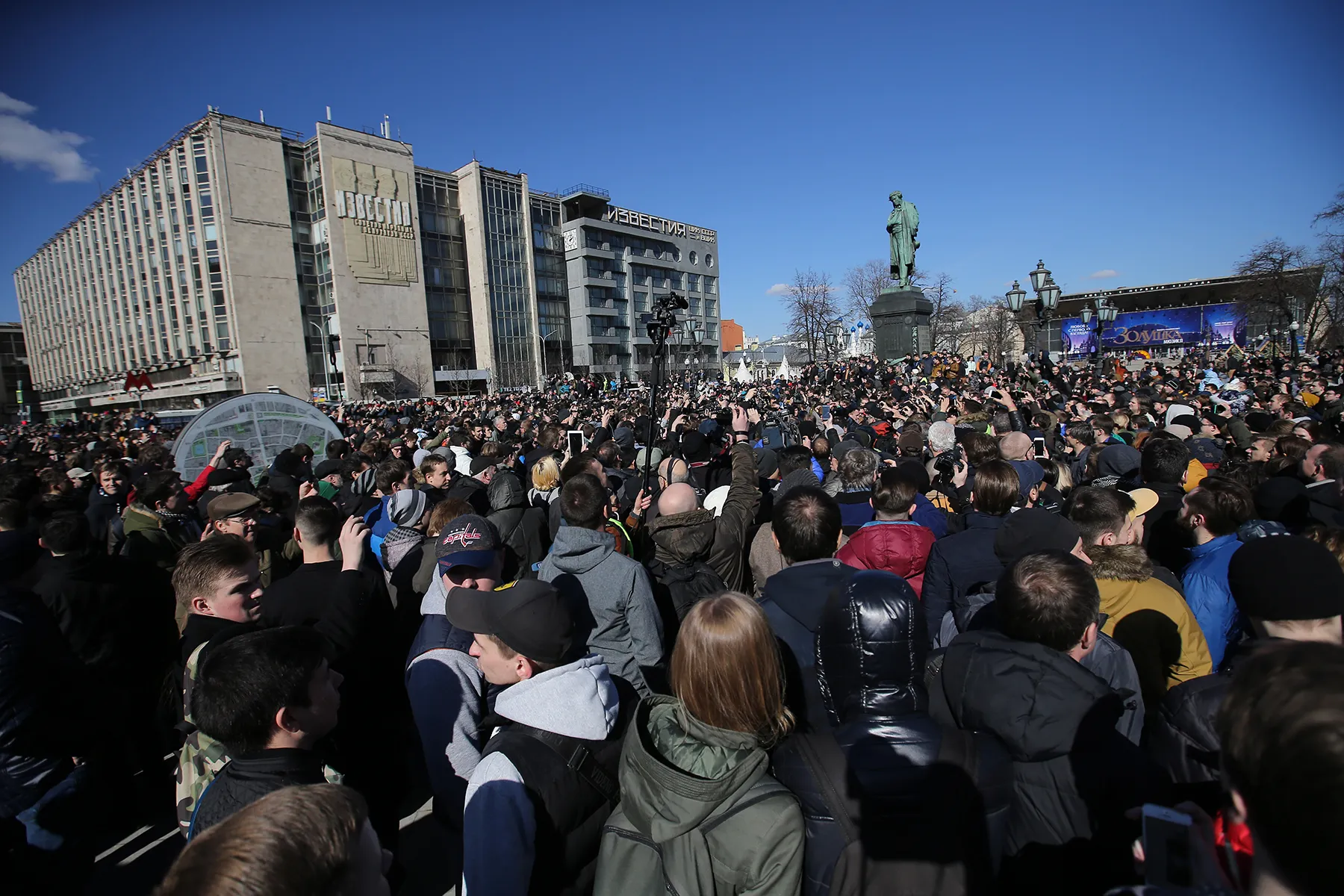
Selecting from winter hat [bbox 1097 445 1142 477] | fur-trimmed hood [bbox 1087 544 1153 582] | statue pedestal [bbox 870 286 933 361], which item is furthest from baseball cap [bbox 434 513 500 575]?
statue pedestal [bbox 870 286 933 361]

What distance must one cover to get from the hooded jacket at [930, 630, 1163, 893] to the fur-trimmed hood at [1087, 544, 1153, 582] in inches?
41.4

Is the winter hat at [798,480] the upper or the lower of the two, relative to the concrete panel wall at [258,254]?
lower

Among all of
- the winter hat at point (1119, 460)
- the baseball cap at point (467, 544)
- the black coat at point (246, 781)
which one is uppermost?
the baseball cap at point (467, 544)

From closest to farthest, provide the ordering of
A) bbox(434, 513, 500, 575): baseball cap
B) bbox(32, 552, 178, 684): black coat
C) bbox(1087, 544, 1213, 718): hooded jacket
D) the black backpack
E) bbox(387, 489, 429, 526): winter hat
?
the black backpack < bbox(1087, 544, 1213, 718): hooded jacket < bbox(434, 513, 500, 575): baseball cap < bbox(32, 552, 178, 684): black coat < bbox(387, 489, 429, 526): winter hat

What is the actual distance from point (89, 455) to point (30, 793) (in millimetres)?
11695

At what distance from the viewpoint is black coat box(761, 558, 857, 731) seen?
285 cm

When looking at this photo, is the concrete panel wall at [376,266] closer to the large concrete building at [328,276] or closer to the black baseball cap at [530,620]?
the large concrete building at [328,276]

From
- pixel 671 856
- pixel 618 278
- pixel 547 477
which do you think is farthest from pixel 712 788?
pixel 618 278

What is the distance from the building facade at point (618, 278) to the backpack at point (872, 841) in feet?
220

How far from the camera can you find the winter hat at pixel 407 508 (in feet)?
16.2

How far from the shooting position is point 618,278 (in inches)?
3088

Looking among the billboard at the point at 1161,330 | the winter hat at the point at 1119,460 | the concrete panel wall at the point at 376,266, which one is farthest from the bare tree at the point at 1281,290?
the concrete panel wall at the point at 376,266

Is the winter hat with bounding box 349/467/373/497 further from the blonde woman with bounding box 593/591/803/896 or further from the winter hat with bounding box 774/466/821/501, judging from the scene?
the blonde woman with bounding box 593/591/803/896

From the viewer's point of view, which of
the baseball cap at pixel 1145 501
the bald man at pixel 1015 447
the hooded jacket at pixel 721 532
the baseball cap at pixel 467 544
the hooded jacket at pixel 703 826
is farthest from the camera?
the bald man at pixel 1015 447
